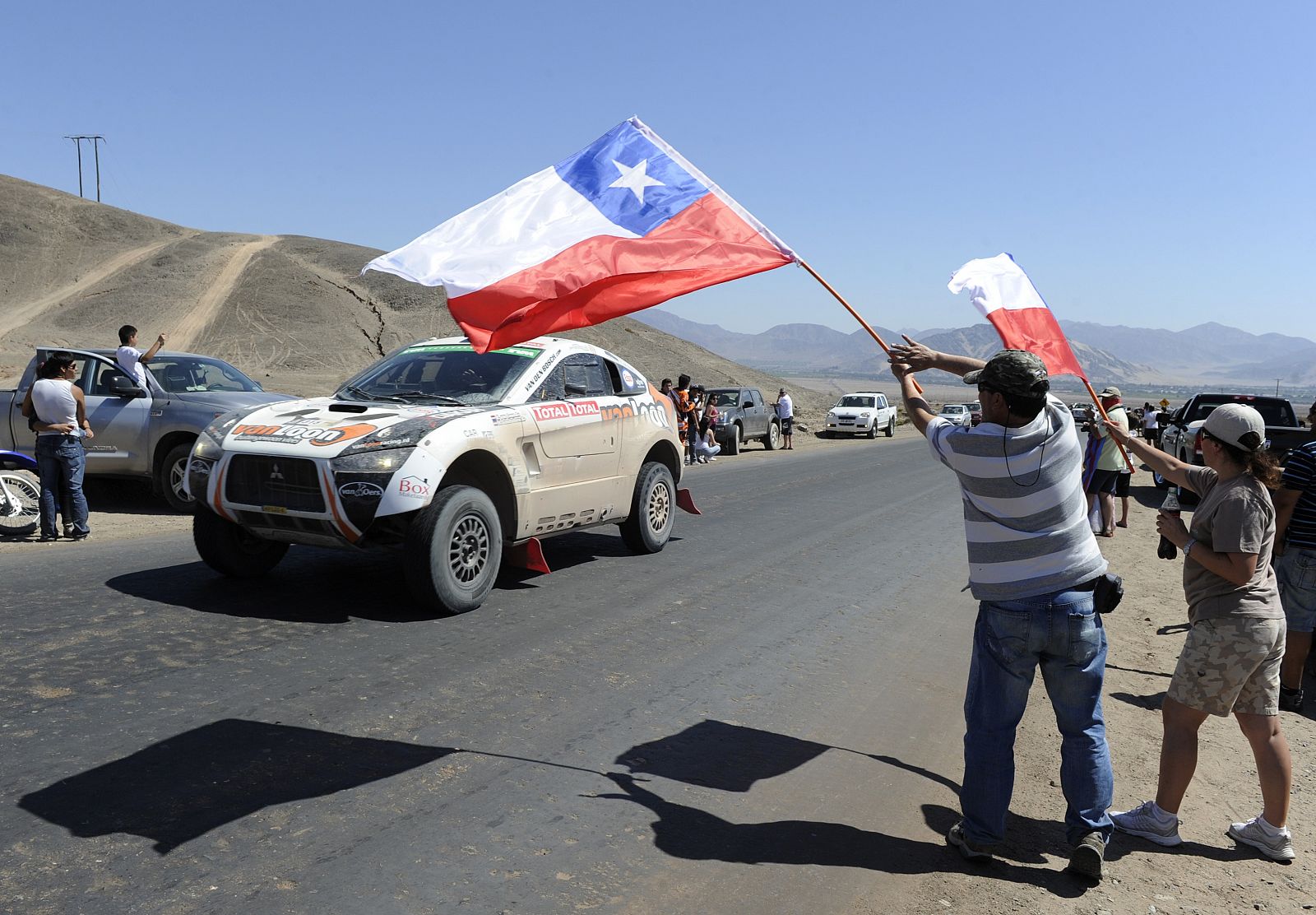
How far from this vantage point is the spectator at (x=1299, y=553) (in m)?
5.91

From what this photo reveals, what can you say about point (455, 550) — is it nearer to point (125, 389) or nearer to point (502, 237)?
point (502, 237)

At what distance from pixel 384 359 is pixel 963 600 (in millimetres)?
5547

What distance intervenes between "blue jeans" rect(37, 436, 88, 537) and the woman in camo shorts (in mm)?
9563

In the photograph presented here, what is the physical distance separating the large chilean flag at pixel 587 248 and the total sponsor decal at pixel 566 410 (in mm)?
2376

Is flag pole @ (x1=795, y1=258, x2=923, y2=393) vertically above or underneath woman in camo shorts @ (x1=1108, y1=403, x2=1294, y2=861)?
above

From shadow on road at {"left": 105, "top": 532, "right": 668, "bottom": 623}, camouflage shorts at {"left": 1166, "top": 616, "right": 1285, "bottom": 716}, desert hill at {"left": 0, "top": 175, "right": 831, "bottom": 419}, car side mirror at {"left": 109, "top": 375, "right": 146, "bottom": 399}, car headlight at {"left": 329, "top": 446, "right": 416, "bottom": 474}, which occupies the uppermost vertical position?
desert hill at {"left": 0, "top": 175, "right": 831, "bottom": 419}

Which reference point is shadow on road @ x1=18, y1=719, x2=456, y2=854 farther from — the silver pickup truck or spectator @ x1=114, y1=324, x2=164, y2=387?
spectator @ x1=114, y1=324, x2=164, y2=387

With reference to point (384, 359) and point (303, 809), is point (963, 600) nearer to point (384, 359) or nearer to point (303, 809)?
point (384, 359)

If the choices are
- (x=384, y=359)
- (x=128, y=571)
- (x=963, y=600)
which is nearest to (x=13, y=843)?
(x=128, y=571)

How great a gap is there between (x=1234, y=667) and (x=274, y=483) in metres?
5.70

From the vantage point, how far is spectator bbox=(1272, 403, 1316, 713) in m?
5.91

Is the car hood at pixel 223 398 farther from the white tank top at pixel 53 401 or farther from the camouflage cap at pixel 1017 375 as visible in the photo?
the camouflage cap at pixel 1017 375

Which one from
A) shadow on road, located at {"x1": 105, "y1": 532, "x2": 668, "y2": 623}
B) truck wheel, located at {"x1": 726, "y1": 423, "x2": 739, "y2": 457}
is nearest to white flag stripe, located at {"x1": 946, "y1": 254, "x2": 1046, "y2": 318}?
shadow on road, located at {"x1": 105, "y1": 532, "x2": 668, "y2": 623}

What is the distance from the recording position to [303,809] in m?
4.05
